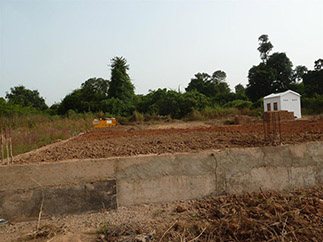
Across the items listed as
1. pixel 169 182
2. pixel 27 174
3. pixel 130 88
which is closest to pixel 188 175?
pixel 169 182

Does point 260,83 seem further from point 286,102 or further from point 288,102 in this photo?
point 286,102

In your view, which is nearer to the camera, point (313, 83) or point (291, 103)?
→ point (291, 103)

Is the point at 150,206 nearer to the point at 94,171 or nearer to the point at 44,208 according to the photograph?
the point at 94,171

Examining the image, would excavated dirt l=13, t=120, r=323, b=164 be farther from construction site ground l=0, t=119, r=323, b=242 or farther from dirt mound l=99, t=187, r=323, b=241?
dirt mound l=99, t=187, r=323, b=241

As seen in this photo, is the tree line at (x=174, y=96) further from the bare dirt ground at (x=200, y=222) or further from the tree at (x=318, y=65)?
the bare dirt ground at (x=200, y=222)

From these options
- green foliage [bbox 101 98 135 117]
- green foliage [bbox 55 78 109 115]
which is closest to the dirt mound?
green foliage [bbox 101 98 135 117]

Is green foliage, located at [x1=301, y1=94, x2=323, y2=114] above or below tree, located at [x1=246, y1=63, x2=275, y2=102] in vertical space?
below

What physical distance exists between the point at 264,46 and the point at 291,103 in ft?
77.3

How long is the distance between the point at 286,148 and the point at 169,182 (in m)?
1.42

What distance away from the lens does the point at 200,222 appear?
2045 mm

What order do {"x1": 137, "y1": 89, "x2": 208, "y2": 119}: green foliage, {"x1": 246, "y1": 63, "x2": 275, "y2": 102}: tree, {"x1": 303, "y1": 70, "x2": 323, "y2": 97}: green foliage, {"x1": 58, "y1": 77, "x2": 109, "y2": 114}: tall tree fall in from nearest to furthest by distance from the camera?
1. {"x1": 137, "y1": 89, "x2": 208, "y2": 119}: green foliage
2. {"x1": 58, "y1": 77, "x2": 109, "y2": 114}: tall tree
3. {"x1": 303, "y1": 70, "x2": 323, "y2": 97}: green foliage
4. {"x1": 246, "y1": 63, "x2": 275, "y2": 102}: tree

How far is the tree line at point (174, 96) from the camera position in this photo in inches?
698

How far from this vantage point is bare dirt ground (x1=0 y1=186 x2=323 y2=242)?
1.80 metres

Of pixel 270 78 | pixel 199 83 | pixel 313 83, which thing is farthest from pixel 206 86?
pixel 313 83
